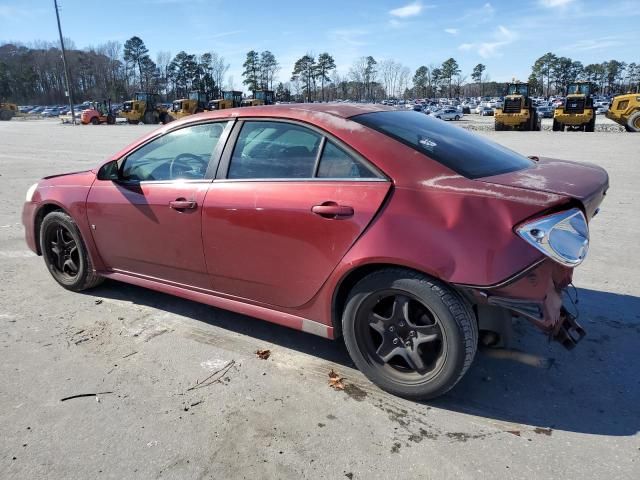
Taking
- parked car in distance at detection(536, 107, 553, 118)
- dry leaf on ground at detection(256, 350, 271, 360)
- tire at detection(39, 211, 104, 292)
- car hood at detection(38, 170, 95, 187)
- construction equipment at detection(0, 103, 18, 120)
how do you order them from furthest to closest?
1. construction equipment at detection(0, 103, 18, 120)
2. parked car in distance at detection(536, 107, 553, 118)
3. tire at detection(39, 211, 104, 292)
4. car hood at detection(38, 170, 95, 187)
5. dry leaf on ground at detection(256, 350, 271, 360)

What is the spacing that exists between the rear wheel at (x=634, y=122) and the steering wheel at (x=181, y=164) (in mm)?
25988

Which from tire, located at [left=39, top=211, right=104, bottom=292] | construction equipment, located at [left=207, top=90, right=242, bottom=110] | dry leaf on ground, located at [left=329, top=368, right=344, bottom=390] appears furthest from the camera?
construction equipment, located at [left=207, top=90, right=242, bottom=110]

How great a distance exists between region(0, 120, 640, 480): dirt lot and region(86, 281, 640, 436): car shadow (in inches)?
0.4

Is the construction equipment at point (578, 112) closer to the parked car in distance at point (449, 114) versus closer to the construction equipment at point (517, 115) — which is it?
the construction equipment at point (517, 115)

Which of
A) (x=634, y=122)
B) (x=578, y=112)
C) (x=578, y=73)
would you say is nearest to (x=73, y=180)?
(x=634, y=122)

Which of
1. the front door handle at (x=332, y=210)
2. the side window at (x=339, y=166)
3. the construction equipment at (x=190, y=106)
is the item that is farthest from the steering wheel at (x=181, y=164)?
the construction equipment at (x=190, y=106)

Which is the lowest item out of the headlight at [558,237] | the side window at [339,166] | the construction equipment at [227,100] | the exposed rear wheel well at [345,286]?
the exposed rear wheel well at [345,286]

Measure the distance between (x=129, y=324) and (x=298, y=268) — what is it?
1667 millimetres

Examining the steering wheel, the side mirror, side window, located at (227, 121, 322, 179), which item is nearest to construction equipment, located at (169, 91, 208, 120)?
the side mirror

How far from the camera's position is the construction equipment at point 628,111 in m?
23.2

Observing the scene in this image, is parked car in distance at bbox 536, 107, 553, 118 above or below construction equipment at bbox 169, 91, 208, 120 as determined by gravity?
below

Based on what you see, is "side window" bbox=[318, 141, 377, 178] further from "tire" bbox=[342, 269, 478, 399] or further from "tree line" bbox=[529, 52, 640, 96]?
"tree line" bbox=[529, 52, 640, 96]

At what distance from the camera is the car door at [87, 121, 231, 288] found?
3293mm

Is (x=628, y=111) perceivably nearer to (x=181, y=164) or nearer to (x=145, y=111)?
(x=181, y=164)
